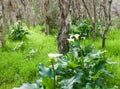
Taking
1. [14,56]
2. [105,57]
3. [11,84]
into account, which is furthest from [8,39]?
[105,57]

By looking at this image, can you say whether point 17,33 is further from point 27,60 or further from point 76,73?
point 76,73

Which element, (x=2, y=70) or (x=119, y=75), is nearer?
(x=119, y=75)

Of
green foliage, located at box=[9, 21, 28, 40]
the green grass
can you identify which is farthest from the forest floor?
green foliage, located at box=[9, 21, 28, 40]

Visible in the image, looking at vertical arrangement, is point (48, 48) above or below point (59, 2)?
below

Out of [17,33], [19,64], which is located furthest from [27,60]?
[17,33]

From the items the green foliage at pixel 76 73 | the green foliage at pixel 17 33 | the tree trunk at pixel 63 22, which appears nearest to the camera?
the green foliage at pixel 76 73

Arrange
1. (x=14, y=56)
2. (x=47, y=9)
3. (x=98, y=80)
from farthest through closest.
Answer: (x=47, y=9)
(x=14, y=56)
(x=98, y=80)

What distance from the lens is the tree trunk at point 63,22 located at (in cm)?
609

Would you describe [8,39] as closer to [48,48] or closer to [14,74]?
[48,48]

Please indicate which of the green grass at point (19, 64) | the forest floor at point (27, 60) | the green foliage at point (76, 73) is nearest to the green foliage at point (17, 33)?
the forest floor at point (27, 60)

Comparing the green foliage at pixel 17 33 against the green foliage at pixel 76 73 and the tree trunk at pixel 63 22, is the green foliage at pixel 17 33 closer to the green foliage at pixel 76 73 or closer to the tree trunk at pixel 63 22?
the tree trunk at pixel 63 22

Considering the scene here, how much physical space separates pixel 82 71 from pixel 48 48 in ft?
11.5

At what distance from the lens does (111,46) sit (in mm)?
7215

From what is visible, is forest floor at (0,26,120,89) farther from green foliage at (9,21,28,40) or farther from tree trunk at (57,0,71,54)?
green foliage at (9,21,28,40)
